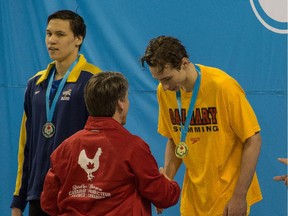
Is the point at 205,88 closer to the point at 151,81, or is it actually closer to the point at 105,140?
the point at 105,140

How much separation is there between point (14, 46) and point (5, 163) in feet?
3.19

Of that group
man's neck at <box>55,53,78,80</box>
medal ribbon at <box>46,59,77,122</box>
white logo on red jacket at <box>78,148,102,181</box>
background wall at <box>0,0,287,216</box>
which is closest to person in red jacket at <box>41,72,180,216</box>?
white logo on red jacket at <box>78,148,102,181</box>

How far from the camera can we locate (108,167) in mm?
2395

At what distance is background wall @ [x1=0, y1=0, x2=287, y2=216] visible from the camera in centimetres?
360

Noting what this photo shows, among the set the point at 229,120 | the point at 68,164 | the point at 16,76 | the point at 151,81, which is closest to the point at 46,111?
the point at 68,164

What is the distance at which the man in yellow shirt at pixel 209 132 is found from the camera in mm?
2764

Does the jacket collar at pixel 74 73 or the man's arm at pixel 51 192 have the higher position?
the jacket collar at pixel 74 73

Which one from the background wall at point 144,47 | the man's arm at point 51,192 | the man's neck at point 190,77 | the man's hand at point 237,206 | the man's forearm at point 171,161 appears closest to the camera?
the man's arm at point 51,192

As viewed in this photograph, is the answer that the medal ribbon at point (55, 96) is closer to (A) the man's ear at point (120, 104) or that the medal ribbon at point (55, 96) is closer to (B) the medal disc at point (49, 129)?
(B) the medal disc at point (49, 129)

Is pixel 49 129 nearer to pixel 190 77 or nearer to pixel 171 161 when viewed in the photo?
pixel 171 161

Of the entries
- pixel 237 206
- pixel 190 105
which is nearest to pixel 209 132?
pixel 190 105

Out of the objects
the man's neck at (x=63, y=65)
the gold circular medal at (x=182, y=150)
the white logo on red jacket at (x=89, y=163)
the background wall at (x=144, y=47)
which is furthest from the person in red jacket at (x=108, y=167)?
the background wall at (x=144, y=47)

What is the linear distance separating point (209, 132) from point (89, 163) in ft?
2.37

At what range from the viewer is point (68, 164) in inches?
96.3
